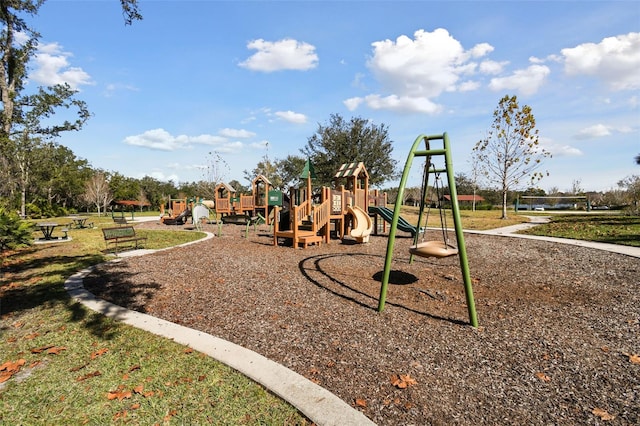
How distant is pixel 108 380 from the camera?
3.44 metres

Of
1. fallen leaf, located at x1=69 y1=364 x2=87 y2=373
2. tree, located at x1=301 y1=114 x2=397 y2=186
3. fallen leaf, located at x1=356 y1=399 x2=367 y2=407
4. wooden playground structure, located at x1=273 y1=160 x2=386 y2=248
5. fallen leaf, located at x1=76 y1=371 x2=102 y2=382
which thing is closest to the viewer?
fallen leaf, located at x1=356 y1=399 x2=367 y2=407

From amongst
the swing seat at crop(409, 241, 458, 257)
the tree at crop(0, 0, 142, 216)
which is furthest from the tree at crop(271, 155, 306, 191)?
the swing seat at crop(409, 241, 458, 257)

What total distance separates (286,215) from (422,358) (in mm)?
11066

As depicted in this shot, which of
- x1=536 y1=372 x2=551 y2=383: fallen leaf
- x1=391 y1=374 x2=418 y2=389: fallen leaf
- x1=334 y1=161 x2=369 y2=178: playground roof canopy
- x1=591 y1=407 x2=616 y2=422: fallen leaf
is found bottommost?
x1=591 y1=407 x2=616 y2=422: fallen leaf

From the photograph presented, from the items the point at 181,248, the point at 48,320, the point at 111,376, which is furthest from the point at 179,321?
the point at 181,248

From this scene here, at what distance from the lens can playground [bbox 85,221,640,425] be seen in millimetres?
3160

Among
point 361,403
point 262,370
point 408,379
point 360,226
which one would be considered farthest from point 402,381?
point 360,226

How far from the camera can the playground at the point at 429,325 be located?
10.4 feet

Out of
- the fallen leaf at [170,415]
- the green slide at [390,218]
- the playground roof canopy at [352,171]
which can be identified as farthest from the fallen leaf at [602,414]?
the playground roof canopy at [352,171]

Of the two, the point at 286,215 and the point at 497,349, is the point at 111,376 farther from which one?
the point at 286,215

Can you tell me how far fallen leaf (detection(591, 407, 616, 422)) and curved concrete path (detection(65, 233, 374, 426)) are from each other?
2067 mm

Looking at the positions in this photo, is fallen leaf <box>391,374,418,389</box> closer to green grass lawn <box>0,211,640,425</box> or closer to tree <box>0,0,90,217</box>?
green grass lawn <box>0,211,640,425</box>

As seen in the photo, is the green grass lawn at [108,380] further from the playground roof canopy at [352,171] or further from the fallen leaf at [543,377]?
the playground roof canopy at [352,171]

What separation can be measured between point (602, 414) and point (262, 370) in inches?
126
